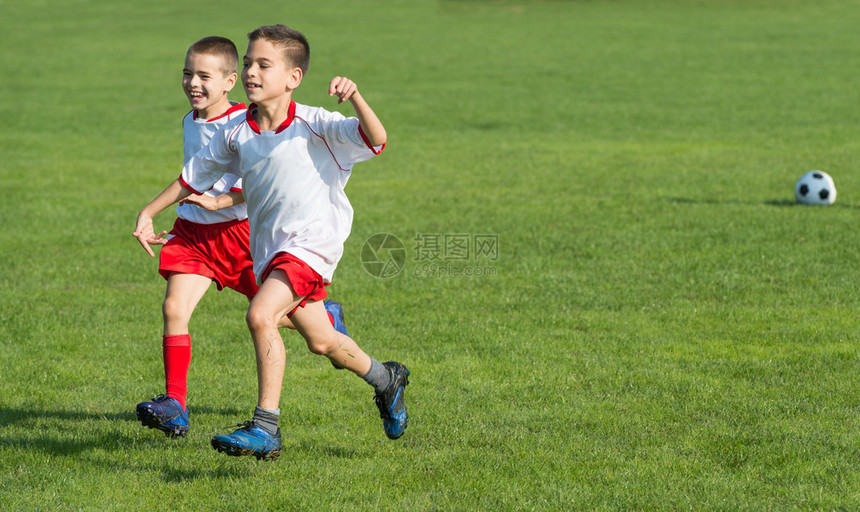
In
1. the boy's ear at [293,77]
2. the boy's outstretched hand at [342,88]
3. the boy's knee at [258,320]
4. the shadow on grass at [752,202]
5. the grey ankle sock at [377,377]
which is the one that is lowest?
the grey ankle sock at [377,377]

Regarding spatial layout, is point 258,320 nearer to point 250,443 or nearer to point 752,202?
point 250,443

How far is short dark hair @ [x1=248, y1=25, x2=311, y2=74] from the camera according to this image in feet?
15.7

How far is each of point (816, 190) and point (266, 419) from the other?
29.3ft

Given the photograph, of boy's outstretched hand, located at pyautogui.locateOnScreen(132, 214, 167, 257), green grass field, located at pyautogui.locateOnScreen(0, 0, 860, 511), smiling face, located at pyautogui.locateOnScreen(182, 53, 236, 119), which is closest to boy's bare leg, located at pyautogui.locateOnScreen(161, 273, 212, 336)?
boy's outstretched hand, located at pyautogui.locateOnScreen(132, 214, 167, 257)

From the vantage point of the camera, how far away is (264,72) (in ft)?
15.6

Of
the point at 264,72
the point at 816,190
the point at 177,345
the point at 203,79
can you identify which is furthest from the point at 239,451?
the point at 816,190

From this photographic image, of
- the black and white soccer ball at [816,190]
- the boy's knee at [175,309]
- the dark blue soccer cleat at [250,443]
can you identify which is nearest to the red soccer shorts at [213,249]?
→ the boy's knee at [175,309]

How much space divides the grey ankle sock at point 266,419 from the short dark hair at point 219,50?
2.06 metres

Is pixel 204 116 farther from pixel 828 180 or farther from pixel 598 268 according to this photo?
pixel 828 180

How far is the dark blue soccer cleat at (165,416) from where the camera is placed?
191 inches

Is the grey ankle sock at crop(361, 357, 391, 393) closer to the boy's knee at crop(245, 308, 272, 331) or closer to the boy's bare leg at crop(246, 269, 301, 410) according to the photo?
the boy's bare leg at crop(246, 269, 301, 410)

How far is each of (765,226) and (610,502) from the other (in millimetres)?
6933

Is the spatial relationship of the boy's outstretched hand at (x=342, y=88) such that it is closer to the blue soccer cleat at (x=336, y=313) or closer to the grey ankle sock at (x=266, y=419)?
the grey ankle sock at (x=266, y=419)

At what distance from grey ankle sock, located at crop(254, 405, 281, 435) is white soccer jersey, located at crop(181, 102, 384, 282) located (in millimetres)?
703
